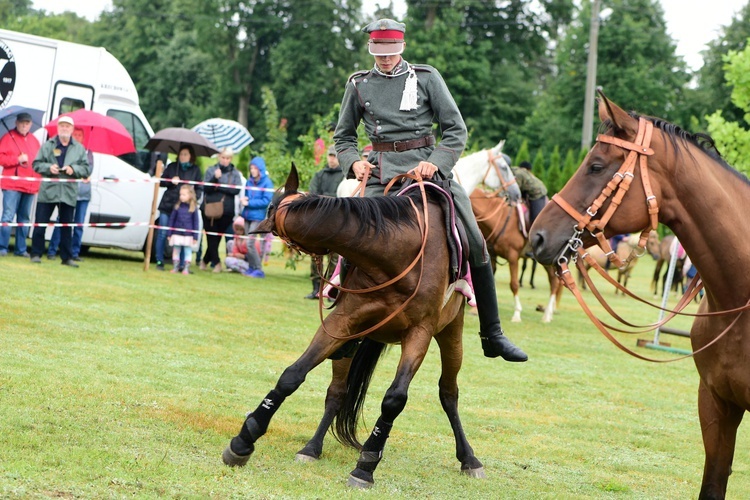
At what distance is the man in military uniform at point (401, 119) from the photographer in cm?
632

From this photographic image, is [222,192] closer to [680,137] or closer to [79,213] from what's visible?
[79,213]

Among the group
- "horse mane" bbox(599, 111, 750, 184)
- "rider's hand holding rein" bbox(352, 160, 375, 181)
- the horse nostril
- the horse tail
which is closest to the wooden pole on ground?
the horse tail

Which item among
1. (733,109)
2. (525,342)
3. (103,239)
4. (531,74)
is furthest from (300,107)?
(525,342)

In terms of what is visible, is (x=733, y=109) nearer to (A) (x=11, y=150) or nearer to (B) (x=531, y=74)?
(B) (x=531, y=74)

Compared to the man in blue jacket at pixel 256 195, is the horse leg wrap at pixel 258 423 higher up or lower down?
lower down

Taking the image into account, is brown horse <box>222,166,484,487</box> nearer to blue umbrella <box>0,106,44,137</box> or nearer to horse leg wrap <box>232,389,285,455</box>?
horse leg wrap <box>232,389,285,455</box>

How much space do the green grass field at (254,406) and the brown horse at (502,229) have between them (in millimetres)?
1787

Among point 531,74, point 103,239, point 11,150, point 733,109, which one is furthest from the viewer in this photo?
point 531,74

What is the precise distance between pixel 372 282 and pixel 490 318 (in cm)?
123

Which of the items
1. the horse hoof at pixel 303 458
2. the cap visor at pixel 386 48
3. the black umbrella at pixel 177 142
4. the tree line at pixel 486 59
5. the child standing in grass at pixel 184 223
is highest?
the tree line at pixel 486 59

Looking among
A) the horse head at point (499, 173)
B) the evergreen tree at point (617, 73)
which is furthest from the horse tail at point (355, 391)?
the evergreen tree at point (617, 73)

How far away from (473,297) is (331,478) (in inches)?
59.6

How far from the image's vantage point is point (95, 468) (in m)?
5.27

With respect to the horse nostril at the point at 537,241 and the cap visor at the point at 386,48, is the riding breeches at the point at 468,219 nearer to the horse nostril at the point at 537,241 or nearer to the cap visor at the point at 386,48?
the cap visor at the point at 386,48
